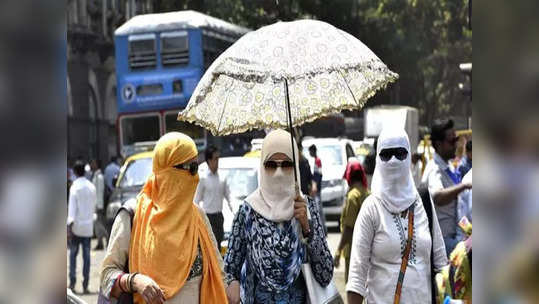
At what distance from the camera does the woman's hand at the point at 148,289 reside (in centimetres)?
424

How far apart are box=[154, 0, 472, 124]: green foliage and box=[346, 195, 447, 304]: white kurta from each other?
985 inches

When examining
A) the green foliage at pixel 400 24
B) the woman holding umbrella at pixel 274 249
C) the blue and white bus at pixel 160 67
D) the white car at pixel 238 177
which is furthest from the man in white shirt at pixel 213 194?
the green foliage at pixel 400 24

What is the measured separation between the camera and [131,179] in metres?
17.8

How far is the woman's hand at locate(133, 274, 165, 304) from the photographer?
4.24 metres

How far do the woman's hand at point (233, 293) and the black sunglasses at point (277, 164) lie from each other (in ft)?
1.97

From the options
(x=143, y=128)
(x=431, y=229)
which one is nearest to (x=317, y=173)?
(x=143, y=128)

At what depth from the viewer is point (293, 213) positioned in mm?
4871

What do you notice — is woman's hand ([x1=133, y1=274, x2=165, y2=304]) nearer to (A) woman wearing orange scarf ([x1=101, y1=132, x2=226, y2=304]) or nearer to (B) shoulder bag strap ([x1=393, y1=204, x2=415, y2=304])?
(A) woman wearing orange scarf ([x1=101, y1=132, x2=226, y2=304])

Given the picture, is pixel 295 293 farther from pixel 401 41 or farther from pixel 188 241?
pixel 401 41

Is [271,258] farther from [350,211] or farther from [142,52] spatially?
[142,52]

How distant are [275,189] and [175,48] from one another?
20123 mm

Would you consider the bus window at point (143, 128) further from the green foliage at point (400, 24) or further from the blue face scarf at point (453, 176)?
the blue face scarf at point (453, 176)

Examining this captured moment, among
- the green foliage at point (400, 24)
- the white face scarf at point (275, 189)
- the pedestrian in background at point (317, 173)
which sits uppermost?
the green foliage at point (400, 24)
